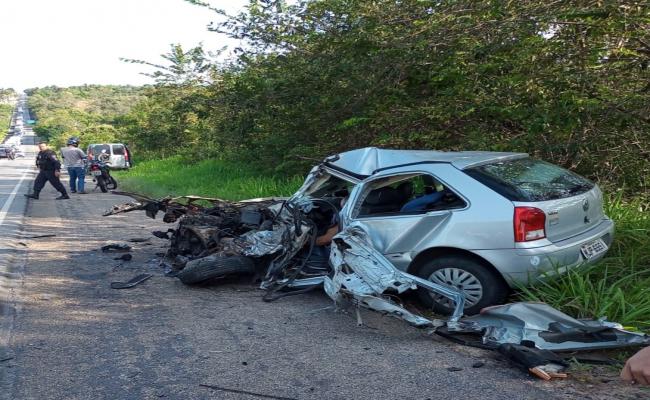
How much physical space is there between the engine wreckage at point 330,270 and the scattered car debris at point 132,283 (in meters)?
0.41

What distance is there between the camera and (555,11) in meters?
6.90

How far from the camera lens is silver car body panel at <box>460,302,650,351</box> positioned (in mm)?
3805

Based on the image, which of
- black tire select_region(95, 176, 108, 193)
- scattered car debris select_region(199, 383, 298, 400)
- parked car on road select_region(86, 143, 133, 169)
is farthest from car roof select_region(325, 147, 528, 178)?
parked car on road select_region(86, 143, 133, 169)

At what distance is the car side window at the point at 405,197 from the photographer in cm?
510

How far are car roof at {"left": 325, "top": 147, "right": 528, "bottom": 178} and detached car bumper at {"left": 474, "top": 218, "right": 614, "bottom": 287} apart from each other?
90 centimetres

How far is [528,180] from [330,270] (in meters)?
1.98

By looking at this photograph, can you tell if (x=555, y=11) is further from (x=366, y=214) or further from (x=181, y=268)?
(x=181, y=268)

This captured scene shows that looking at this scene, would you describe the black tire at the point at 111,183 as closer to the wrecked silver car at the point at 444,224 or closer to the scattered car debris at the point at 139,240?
the scattered car debris at the point at 139,240

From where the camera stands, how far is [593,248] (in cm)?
488

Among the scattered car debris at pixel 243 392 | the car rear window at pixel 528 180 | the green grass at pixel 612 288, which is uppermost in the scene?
the car rear window at pixel 528 180

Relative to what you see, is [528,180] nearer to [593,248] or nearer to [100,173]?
[593,248]

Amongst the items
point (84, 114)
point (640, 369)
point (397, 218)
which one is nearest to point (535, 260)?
point (397, 218)

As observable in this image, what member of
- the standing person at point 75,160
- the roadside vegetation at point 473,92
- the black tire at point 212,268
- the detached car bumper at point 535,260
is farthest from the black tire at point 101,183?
the detached car bumper at point 535,260

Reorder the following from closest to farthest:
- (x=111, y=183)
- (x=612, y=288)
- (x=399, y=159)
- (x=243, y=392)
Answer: (x=243, y=392) < (x=612, y=288) < (x=399, y=159) < (x=111, y=183)
